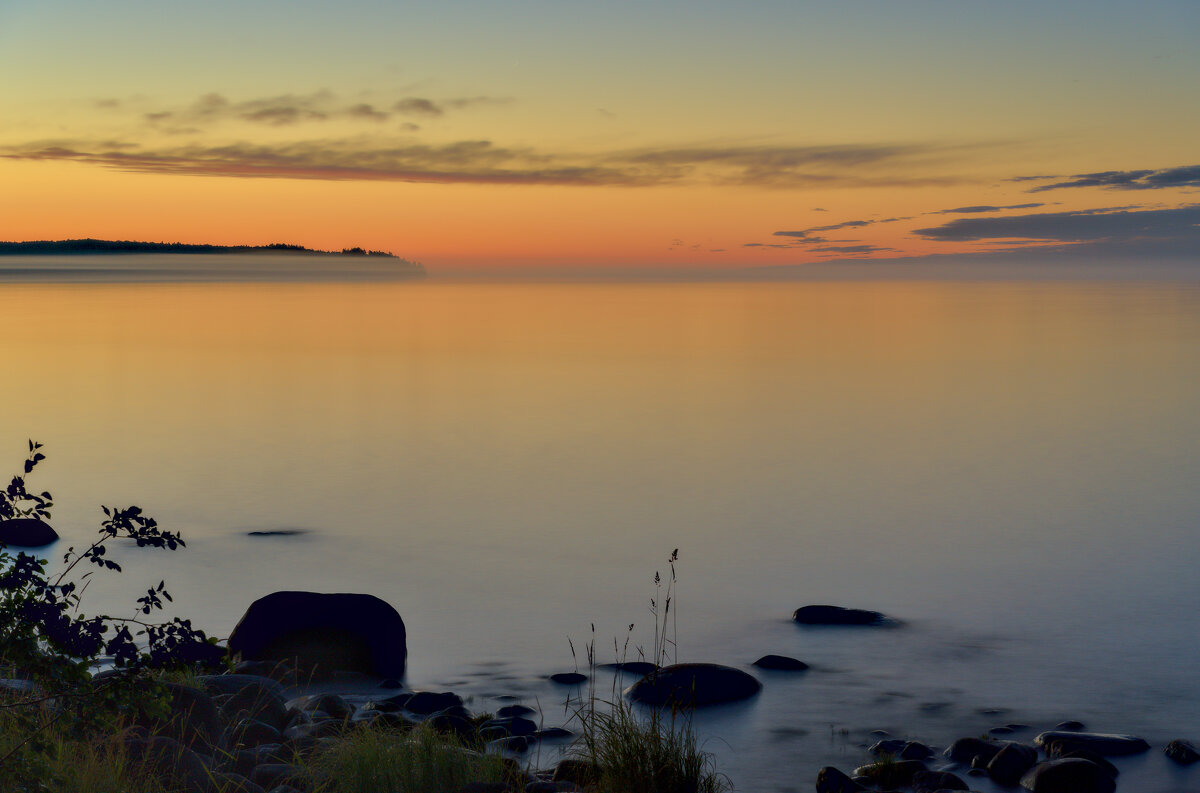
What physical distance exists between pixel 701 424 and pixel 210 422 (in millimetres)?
15230

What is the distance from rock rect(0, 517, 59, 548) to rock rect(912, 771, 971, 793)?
49.5ft

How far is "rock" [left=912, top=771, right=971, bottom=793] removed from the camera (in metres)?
9.70

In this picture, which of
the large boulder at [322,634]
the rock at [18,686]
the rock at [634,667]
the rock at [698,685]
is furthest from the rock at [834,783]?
the rock at [18,686]

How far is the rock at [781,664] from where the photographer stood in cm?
1329

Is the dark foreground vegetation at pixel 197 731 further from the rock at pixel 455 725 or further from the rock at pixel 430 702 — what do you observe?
the rock at pixel 430 702

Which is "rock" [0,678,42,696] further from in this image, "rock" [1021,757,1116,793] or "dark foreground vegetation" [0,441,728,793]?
"rock" [1021,757,1116,793]

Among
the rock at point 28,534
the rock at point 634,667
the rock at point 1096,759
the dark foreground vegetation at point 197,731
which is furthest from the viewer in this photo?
the rock at point 28,534

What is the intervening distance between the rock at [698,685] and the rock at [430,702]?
1902 mm

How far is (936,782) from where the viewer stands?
980 cm

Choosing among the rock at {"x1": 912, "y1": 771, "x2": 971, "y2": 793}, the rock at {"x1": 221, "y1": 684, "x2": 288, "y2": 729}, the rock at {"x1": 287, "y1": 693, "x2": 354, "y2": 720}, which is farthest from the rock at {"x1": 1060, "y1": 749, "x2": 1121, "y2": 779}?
the rock at {"x1": 221, "y1": 684, "x2": 288, "y2": 729}

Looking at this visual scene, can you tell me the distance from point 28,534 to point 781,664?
13221 millimetres

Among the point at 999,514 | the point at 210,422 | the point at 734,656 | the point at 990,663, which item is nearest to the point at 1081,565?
the point at 999,514

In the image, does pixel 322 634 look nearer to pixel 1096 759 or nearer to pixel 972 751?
pixel 972 751

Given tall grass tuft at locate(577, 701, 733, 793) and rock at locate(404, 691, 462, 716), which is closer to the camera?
tall grass tuft at locate(577, 701, 733, 793)
